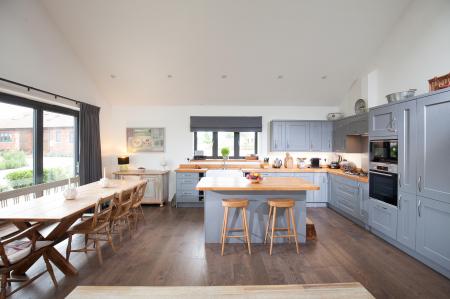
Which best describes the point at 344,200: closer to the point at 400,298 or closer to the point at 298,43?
the point at 400,298

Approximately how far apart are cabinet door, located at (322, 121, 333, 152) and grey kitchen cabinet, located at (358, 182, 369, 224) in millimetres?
1678

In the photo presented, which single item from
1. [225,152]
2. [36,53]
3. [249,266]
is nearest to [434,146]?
[249,266]

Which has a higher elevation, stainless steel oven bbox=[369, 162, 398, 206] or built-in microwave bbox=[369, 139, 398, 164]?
built-in microwave bbox=[369, 139, 398, 164]

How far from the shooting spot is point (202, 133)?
6.01m

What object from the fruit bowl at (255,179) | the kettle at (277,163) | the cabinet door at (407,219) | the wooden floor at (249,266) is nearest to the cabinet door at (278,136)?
the kettle at (277,163)

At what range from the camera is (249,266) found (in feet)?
8.64

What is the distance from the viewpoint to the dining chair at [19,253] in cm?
188

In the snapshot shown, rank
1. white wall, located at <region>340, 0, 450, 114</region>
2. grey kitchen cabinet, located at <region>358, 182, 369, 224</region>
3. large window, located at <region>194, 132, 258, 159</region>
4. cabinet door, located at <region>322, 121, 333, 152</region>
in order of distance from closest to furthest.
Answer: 1. white wall, located at <region>340, 0, 450, 114</region>
2. grey kitchen cabinet, located at <region>358, 182, 369, 224</region>
3. cabinet door, located at <region>322, 121, 333, 152</region>
4. large window, located at <region>194, 132, 258, 159</region>

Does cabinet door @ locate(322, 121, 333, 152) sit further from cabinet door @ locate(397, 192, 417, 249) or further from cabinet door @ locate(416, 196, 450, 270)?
cabinet door @ locate(416, 196, 450, 270)

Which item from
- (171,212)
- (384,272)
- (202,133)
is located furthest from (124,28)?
(384,272)

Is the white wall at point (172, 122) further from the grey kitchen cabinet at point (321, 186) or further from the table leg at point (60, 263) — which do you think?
the table leg at point (60, 263)

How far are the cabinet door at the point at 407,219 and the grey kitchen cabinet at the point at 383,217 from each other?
0.28ft

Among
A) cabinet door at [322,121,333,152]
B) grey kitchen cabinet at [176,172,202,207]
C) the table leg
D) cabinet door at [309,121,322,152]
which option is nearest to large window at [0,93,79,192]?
the table leg

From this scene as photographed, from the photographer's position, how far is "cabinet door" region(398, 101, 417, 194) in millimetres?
2822
